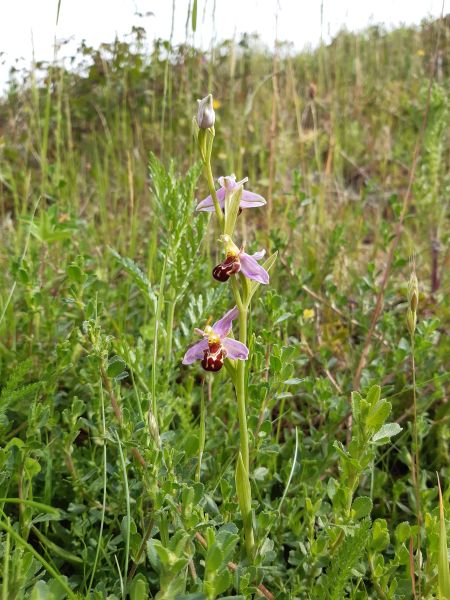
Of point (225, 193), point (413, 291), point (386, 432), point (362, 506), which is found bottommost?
point (362, 506)

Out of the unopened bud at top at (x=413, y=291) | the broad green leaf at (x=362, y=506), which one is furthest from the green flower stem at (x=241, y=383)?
the unopened bud at top at (x=413, y=291)

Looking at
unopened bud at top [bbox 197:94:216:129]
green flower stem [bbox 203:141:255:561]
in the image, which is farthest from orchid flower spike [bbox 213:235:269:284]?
unopened bud at top [bbox 197:94:216:129]

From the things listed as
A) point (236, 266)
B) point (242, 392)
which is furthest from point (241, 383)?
point (236, 266)

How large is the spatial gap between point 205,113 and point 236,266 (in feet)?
0.94

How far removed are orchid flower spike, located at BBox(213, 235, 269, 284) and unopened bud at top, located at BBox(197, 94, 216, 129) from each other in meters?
A: 0.22

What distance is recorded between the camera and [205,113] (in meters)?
1.13

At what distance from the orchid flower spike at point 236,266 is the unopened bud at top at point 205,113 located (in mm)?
218

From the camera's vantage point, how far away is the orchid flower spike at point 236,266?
1093mm

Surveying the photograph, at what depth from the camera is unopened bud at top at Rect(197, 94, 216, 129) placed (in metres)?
1.12

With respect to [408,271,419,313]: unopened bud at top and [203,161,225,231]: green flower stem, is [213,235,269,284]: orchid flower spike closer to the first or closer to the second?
[203,161,225,231]: green flower stem

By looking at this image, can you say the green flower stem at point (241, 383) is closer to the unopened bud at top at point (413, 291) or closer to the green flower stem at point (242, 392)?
the green flower stem at point (242, 392)

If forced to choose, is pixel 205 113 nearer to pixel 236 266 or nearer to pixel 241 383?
pixel 236 266

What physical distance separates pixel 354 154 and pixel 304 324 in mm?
2777

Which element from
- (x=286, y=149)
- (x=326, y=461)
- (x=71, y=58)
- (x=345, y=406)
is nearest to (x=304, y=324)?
(x=345, y=406)
